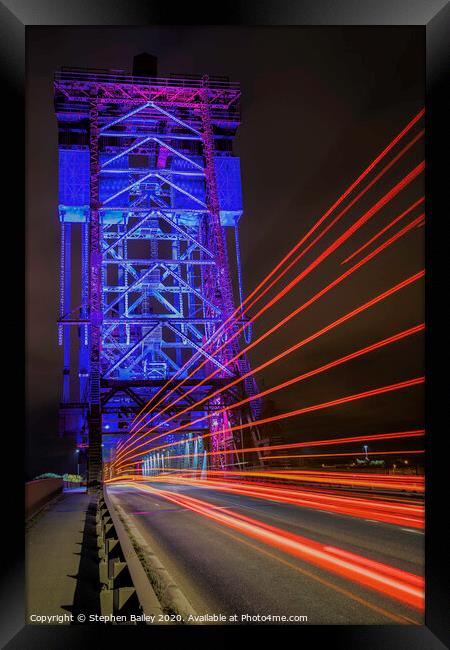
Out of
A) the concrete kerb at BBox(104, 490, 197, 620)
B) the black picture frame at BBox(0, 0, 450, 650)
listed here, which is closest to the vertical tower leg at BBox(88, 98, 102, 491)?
the concrete kerb at BBox(104, 490, 197, 620)

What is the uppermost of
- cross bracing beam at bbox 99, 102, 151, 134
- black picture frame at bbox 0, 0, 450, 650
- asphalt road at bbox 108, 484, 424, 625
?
cross bracing beam at bbox 99, 102, 151, 134

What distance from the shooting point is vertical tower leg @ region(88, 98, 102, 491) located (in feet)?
88.9

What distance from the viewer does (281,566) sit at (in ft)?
29.7

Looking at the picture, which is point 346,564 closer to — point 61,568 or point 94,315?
point 61,568

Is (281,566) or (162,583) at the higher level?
(162,583)

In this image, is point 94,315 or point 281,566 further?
point 94,315

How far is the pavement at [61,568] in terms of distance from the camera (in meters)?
6.86

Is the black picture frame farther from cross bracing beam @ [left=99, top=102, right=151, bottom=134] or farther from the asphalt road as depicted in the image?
cross bracing beam @ [left=99, top=102, right=151, bottom=134]

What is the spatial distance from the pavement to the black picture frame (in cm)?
35
